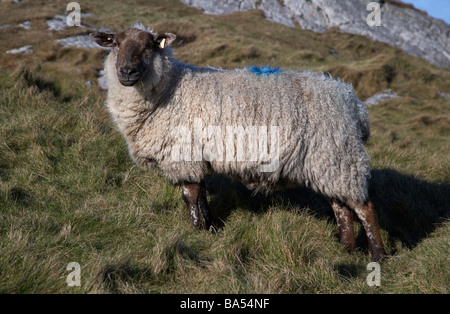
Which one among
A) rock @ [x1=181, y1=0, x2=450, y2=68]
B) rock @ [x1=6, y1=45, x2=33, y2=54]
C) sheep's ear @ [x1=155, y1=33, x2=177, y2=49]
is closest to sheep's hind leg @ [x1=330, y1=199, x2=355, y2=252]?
sheep's ear @ [x1=155, y1=33, x2=177, y2=49]

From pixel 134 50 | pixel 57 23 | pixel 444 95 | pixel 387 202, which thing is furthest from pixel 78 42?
pixel 444 95

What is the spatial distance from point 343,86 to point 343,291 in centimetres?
211

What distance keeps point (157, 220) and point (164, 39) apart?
6.16 feet

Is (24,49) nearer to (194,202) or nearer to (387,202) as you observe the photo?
(194,202)

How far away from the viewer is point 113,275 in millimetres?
2551

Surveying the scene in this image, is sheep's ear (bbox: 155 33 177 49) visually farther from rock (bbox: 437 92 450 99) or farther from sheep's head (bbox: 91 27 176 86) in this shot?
rock (bbox: 437 92 450 99)

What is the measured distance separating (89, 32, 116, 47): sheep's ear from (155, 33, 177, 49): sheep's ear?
21.0 inches

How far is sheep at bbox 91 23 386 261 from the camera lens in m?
3.49

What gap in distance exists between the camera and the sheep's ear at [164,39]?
12.1 feet

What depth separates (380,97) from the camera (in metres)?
11.9
